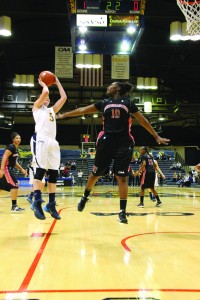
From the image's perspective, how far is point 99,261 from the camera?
10.4ft

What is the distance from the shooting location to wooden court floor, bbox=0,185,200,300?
228cm

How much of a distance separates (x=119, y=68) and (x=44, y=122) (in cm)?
1220

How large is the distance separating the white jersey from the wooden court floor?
1354 millimetres

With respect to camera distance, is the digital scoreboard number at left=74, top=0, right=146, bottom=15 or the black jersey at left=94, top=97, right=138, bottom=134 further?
the digital scoreboard number at left=74, top=0, right=146, bottom=15

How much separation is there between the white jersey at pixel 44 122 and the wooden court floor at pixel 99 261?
4.44 feet

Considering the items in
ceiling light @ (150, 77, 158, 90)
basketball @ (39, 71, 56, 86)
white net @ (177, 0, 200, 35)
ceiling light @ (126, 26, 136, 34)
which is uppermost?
ceiling light @ (150, 77, 158, 90)

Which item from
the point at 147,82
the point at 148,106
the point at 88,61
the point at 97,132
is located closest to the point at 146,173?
the point at 88,61

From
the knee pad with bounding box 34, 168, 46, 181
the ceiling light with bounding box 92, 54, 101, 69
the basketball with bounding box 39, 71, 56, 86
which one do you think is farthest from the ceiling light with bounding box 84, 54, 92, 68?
the knee pad with bounding box 34, 168, 46, 181

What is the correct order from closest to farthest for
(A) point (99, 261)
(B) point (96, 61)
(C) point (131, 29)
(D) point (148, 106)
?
(A) point (99, 261) → (C) point (131, 29) → (B) point (96, 61) → (D) point (148, 106)

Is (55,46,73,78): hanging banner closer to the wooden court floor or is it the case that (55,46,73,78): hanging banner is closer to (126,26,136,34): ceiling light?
(126,26,136,34): ceiling light

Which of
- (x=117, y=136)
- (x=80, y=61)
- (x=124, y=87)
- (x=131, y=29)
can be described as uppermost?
(x=80, y=61)

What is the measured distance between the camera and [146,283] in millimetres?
2459

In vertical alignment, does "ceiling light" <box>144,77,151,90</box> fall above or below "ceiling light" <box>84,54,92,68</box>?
above

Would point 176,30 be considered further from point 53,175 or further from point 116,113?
point 53,175
